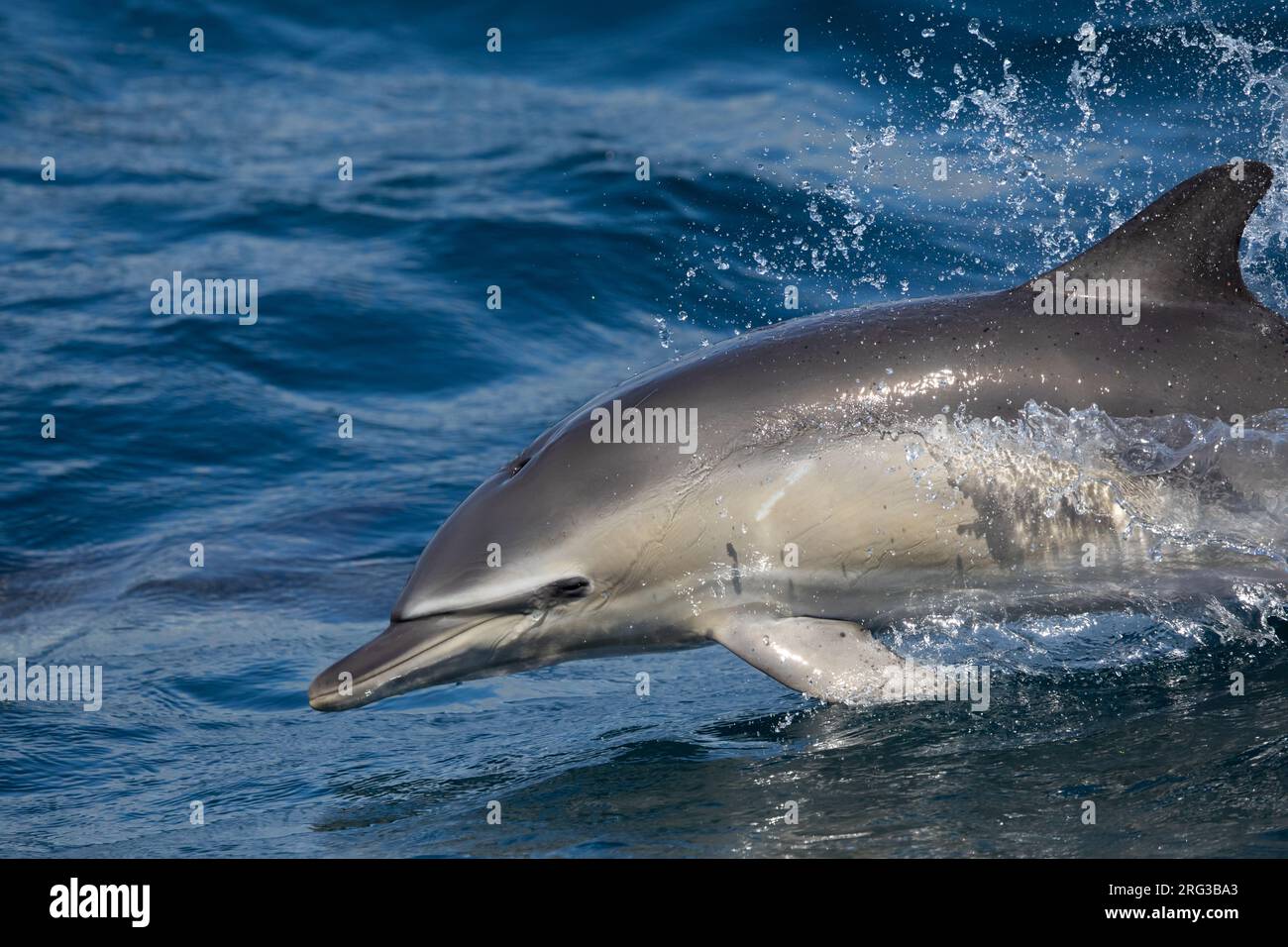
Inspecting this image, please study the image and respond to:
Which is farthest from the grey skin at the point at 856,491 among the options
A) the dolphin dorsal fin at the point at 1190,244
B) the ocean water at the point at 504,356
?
the ocean water at the point at 504,356

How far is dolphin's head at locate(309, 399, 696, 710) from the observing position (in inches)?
239

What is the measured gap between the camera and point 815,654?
599 cm

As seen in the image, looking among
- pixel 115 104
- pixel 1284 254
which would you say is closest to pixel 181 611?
pixel 1284 254

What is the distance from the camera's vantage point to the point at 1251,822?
4.84 meters

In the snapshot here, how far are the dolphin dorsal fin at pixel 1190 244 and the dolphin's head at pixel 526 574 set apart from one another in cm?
191

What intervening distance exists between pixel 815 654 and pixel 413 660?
1552mm

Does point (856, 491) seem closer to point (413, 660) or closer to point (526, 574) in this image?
point (526, 574)

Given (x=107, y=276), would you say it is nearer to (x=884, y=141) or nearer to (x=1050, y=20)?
(x=884, y=141)

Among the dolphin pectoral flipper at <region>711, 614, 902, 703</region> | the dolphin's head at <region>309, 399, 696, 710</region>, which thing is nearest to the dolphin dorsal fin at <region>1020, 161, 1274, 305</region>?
the dolphin pectoral flipper at <region>711, 614, 902, 703</region>

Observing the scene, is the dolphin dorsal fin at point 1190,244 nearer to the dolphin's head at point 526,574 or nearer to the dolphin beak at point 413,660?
the dolphin's head at point 526,574

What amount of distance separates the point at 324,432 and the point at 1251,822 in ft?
24.3

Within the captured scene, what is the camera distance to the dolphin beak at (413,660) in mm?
5910

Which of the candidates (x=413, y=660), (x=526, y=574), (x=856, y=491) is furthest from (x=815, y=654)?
(x=413, y=660)

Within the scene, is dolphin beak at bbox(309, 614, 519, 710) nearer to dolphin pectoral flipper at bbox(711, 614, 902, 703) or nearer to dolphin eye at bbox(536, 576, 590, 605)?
dolphin eye at bbox(536, 576, 590, 605)
